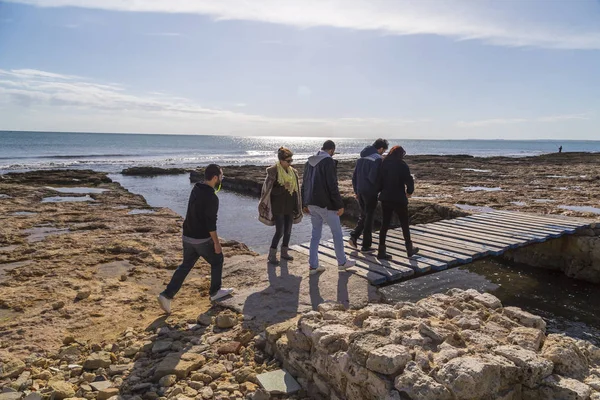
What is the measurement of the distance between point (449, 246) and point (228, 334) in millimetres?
4445

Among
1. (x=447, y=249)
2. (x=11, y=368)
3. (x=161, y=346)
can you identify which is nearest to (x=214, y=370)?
(x=161, y=346)

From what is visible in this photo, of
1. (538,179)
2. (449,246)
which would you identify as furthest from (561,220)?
(538,179)

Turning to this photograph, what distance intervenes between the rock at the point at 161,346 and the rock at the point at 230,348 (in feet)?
1.71

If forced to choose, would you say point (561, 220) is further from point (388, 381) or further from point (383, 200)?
point (388, 381)

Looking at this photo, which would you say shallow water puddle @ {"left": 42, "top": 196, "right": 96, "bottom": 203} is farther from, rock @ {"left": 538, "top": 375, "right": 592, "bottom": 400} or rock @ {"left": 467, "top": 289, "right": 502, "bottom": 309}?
rock @ {"left": 538, "top": 375, "right": 592, "bottom": 400}

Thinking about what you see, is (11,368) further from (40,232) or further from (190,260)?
(40,232)

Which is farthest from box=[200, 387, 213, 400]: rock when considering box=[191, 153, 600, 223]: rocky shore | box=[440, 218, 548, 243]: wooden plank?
box=[191, 153, 600, 223]: rocky shore

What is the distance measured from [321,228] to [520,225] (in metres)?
5.51

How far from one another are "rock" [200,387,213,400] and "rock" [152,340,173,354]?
82 centimetres

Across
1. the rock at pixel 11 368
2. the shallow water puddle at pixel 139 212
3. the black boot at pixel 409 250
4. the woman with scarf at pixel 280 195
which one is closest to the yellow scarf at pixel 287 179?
the woman with scarf at pixel 280 195

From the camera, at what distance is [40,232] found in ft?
32.9

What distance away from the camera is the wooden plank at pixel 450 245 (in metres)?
6.66

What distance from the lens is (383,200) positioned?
5844 mm

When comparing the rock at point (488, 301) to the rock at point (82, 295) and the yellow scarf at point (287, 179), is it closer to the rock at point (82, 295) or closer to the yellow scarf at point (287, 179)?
the yellow scarf at point (287, 179)
